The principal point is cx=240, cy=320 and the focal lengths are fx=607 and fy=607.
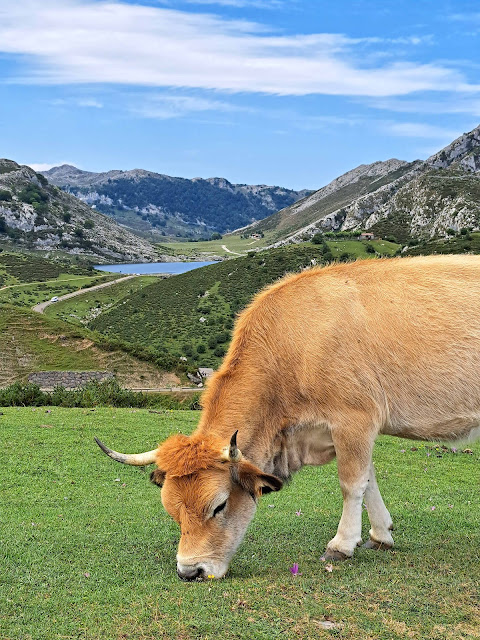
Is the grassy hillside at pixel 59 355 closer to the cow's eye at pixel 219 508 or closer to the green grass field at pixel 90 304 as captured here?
the green grass field at pixel 90 304

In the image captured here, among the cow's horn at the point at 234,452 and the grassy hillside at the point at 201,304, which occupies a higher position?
the cow's horn at the point at 234,452

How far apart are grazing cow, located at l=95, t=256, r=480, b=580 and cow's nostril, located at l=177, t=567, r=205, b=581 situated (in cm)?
26

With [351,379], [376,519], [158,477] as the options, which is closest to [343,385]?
[351,379]

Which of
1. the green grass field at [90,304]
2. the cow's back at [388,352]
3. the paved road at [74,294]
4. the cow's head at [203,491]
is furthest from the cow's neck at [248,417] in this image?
the paved road at [74,294]

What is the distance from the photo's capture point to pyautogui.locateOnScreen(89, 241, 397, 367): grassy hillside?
87375mm

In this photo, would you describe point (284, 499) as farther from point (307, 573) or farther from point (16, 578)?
point (16, 578)

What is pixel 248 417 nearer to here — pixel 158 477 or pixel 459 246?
pixel 158 477

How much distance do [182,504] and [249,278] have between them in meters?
110

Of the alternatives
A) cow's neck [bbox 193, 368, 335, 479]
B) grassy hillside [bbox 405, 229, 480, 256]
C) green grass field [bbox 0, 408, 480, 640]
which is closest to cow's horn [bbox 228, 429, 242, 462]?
cow's neck [bbox 193, 368, 335, 479]

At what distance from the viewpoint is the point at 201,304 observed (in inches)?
4210

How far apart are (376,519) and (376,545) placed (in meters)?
0.40

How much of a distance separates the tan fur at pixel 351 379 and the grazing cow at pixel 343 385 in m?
0.01

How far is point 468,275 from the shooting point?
26.6 feet

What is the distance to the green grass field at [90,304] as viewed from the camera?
→ 110000 millimetres
